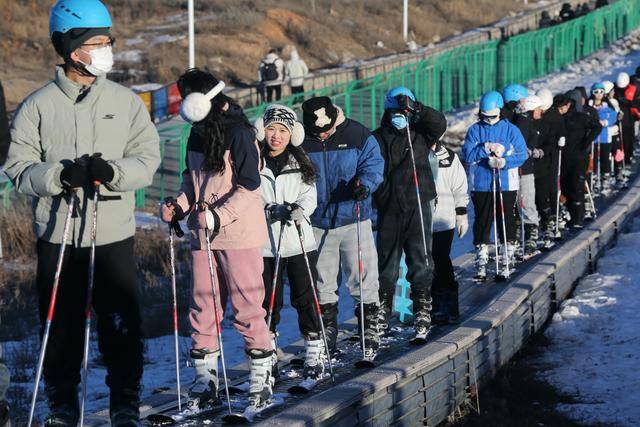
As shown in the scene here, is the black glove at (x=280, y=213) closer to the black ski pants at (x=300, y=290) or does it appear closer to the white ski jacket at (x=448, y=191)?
the black ski pants at (x=300, y=290)

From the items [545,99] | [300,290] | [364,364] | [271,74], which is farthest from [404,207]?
[271,74]

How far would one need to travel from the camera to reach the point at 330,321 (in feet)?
29.9

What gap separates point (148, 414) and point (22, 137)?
80.8 inches

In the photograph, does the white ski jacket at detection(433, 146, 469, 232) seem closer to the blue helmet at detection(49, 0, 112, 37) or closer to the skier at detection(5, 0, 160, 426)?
the skier at detection(5, 0, 160, 426)

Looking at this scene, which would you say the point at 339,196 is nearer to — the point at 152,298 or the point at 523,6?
the point at 152,298

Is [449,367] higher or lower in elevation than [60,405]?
lower

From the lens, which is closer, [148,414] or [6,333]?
[148,414]

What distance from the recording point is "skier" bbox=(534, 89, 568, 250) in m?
15.6

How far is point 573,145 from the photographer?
17047 millimetres

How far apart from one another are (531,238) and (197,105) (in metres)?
8.05

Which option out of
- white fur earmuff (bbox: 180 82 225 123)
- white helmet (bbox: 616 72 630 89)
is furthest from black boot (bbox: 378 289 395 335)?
white helmet (bbox: 616 72 630 89)

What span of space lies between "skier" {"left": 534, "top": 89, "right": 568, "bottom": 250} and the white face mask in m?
9.64

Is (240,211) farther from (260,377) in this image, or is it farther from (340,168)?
(340,168)

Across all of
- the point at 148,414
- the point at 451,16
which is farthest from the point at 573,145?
the point at 451,16
